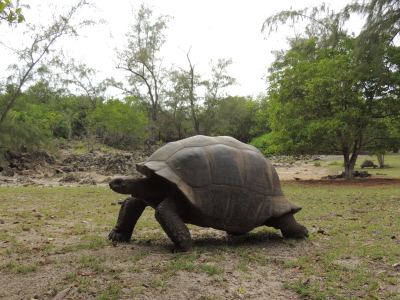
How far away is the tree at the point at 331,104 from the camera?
14.3m

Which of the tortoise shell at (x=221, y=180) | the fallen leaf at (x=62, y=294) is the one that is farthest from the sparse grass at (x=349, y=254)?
the fallen leaf at (x=62, y=294)

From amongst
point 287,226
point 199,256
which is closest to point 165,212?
point 199,256

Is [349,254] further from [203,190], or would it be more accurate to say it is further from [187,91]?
[187,91]

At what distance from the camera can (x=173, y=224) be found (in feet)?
12.1

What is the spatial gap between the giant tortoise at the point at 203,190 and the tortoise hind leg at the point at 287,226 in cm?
1

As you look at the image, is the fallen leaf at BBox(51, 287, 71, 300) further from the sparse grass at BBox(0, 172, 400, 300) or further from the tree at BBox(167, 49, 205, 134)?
the tree at BBox(167, 49, 205, 134)

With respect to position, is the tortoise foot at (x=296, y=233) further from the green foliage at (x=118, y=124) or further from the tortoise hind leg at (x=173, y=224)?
the green foliage at (x=118, y=124)

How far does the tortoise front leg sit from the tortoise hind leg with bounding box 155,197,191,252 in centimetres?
65

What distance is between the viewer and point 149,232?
5.16 metres

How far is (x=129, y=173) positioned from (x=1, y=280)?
47.1ft

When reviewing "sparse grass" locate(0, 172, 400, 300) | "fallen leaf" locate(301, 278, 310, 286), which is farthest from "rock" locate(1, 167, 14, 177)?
"fallen leaf" locate(301, 278, 310, 286)

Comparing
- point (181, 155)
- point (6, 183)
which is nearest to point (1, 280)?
point (181, 155)

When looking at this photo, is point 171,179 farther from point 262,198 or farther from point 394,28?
point 394,28

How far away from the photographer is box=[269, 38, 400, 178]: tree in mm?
14344
